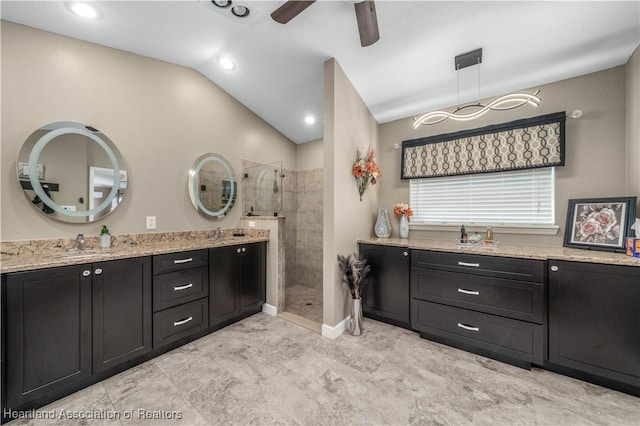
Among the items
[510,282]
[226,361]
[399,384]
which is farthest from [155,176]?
[510,282]

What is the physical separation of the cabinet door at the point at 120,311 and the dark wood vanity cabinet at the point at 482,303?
2.50 metres

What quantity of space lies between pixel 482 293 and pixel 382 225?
127cm

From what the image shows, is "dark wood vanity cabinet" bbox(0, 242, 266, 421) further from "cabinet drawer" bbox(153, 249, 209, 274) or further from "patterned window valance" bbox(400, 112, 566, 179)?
"patterned window valance" bbox(400, 112, 566, 179)

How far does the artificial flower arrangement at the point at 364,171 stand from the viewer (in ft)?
9.01

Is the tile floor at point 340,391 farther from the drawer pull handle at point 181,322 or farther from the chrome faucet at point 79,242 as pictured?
the chrome faucet at point 79,242

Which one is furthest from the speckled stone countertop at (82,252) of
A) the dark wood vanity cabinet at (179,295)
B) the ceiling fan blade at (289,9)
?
the ceiling fan blade at (289,9)

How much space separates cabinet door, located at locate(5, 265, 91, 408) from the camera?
4.84ft

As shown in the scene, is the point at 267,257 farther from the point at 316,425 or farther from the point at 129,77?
the point at 129,77

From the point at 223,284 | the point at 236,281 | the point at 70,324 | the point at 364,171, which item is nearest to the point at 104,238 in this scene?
the point at 70,324

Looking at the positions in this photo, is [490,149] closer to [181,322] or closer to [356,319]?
[356,319]

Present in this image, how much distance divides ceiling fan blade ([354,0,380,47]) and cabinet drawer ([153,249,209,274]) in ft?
7.60

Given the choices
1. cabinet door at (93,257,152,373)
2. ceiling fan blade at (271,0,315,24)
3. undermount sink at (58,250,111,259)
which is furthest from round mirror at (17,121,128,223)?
ceiling fan blade at (271,0,315,24)

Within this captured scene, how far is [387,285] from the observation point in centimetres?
270

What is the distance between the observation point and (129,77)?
7.89ft
